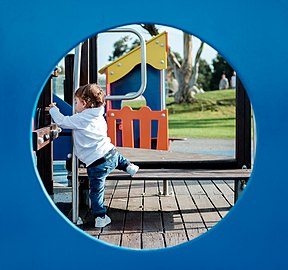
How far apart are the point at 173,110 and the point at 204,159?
17463 mm

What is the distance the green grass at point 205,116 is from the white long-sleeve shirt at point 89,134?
9.90m

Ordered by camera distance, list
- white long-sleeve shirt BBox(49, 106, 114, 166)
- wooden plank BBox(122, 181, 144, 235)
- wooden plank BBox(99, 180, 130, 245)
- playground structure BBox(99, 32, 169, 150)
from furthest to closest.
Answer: playground structure BBox(99, 32, 169, 150), wooden plank BBox(122, 181, 144, 235), white long-sleeve shirt BBox(49, 106, 114, 166), wooden plank BBox(99, 180, 130, 245)

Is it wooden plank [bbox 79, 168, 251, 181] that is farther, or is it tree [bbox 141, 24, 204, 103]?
tree [bbox 141, 24, 204, 103]

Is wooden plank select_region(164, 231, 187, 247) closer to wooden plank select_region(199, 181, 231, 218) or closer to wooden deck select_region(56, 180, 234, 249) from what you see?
wooden deck select_region(56, 180, 234, 249)

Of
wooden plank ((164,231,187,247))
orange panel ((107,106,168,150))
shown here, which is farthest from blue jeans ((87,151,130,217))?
orange panel ((107,106,168,150))

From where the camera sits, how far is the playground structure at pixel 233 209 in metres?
2.22

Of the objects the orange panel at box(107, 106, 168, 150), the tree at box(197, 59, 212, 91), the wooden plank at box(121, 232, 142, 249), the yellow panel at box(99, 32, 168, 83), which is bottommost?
the wooden plank at box(121, 232, 142, 249)

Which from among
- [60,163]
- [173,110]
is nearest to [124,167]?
[60,163]

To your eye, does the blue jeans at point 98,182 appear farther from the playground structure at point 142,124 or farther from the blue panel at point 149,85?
the blue panel at point 149,85

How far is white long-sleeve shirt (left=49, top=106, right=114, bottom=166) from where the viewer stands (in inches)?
150

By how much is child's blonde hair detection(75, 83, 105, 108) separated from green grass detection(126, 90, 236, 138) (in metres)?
9.94
